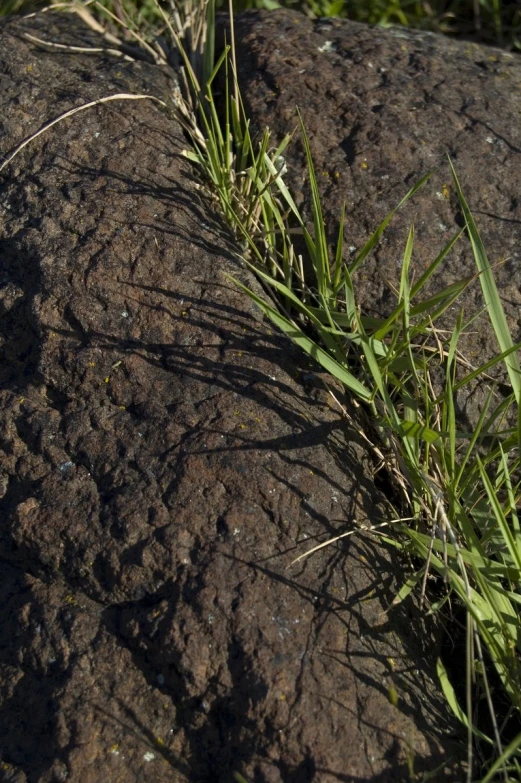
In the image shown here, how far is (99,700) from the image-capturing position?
4.53ft

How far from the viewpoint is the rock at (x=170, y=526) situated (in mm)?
1364

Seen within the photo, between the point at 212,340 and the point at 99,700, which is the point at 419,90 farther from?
the point at 99,700

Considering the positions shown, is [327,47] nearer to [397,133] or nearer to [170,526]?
[397,133]

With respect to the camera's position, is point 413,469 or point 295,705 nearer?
point 295,705

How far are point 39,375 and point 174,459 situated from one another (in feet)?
1.17

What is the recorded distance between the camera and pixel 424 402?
1.73 m

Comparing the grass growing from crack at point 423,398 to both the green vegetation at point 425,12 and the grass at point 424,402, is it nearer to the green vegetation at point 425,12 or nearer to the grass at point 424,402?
the grass at point 424,402

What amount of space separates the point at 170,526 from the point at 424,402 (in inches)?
24.1

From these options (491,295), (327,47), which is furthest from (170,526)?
(327,47)

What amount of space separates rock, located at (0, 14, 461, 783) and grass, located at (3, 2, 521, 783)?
0.07 meters

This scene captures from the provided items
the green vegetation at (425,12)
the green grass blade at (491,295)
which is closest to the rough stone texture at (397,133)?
the green grass blade at (491,295)

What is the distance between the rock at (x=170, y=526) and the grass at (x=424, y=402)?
0.07 m

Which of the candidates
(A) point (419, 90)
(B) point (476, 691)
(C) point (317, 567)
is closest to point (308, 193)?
(A) point (419, 90)

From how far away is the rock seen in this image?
1364 millimetres
